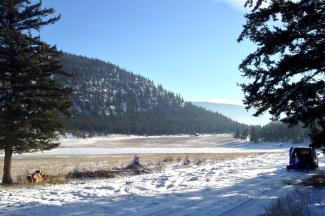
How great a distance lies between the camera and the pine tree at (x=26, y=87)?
74.2 feet

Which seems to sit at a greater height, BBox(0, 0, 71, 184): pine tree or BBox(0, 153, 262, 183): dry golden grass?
BBox(0, 0, 71, 184): pine tree

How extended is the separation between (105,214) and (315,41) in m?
8.25

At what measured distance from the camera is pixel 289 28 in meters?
14.4

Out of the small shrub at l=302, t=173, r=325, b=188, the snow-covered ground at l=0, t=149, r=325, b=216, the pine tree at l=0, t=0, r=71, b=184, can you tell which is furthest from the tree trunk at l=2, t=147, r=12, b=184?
the small shrub at l=302, t=173, r=325, b=188

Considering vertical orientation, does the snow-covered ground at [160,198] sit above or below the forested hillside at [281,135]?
below

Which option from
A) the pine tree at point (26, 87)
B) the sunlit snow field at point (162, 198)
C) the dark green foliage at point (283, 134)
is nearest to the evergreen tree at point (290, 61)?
the sunlit snow field at point (162, 198)

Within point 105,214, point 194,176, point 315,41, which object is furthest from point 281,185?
point 105,214

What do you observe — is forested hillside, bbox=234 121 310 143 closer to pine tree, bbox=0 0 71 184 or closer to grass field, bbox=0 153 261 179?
grass field, bbox=0 153 261 179

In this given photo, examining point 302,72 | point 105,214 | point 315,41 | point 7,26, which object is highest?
point 7,26

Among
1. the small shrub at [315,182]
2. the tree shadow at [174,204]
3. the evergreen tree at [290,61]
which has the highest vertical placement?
the evergreen tree at [290,61]

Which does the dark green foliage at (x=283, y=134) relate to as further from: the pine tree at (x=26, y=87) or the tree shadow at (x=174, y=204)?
the tree shadow at (x=174, y=204)

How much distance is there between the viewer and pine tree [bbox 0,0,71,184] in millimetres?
22625

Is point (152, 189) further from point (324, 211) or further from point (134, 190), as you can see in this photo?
point (324, 211)

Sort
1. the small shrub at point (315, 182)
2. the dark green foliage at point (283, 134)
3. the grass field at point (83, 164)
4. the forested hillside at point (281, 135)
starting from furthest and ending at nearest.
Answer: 1. the forested hillside at point (281, 135)
2. the dark green foliage at point (283, 134)
3. the grass field at point (83, 164)
4. the small shrub at point (315, 182)
